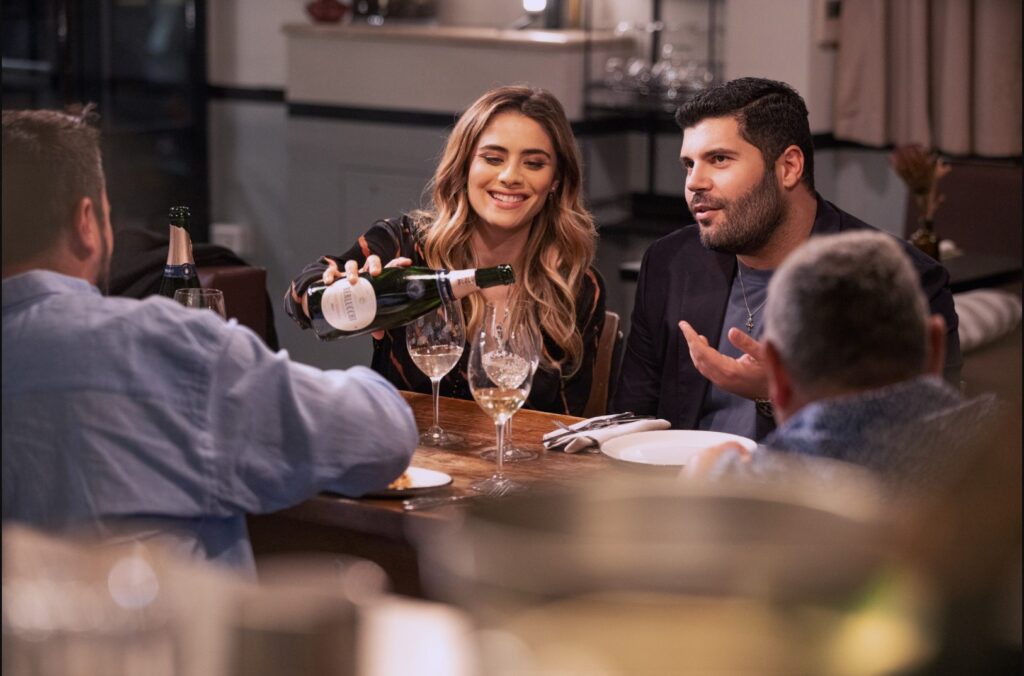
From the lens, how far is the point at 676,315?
249 cm

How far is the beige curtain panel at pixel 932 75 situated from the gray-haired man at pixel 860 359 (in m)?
4.97

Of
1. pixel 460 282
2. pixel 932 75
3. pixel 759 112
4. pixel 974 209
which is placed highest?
pixel 932 75

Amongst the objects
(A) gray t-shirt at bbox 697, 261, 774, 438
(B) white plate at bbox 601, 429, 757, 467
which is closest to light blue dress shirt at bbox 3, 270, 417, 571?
(B) white plate at bbox 601, 429, 757, 467

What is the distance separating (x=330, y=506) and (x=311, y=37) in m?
5.56

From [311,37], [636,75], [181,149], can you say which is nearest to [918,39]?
[636,75]

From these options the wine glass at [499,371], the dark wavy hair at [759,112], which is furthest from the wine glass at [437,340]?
the dark wavy hair at [759,112]

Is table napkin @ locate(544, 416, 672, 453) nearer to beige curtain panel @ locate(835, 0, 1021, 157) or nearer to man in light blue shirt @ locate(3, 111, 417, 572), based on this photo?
man in light blue shirt @ locate(3, 111, 417, 572)

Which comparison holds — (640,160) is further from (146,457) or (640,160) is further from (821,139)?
(146,457)

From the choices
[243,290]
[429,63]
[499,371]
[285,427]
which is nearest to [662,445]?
[499,371]

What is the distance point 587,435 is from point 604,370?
72 centimetres

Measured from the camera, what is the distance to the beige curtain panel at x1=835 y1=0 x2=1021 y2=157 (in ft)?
18.6

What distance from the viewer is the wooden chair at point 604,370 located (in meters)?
2.69

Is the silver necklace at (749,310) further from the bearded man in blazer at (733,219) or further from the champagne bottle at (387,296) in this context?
the champagne bottle at (387,296)

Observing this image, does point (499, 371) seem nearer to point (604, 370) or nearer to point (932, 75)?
point (604, 370)
